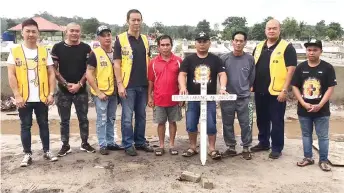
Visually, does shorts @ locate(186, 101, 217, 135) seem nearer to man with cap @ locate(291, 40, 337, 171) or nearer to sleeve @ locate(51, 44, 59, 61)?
man with cap @ locate(291, 40, 337, 171)

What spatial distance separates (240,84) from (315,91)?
3.27 feet

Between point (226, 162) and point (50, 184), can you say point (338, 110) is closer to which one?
point (226, 162)

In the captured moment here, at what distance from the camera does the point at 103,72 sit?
17.6 ft

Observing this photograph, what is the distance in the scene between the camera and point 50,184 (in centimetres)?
446

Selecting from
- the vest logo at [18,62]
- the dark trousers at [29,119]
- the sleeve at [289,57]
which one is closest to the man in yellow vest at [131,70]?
the dark trousers at [29,119]

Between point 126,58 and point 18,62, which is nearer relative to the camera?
point 18,62

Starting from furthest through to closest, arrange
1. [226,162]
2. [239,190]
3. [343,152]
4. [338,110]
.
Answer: [338,110] < [343,152] < [226,162] < [239,190]

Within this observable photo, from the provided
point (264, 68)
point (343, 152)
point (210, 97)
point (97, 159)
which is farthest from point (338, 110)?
point (97, 159)

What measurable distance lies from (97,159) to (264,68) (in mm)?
2750

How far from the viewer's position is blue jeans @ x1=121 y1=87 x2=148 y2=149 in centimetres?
538

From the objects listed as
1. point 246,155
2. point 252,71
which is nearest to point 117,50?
point 252,71

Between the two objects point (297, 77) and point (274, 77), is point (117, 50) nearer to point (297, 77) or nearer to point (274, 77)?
point (274, 77)

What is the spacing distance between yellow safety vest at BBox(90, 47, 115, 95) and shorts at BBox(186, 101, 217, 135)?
120 centimetres

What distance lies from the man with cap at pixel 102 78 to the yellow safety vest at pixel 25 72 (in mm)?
602
